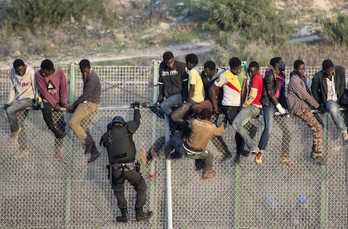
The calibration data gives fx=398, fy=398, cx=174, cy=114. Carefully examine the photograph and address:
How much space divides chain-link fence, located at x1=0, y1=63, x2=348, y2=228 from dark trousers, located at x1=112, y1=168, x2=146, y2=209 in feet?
1.09

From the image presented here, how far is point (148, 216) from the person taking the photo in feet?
25.6

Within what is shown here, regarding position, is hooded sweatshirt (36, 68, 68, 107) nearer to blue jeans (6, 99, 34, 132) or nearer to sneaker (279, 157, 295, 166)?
blue jeans (6, 99, 34, 132)

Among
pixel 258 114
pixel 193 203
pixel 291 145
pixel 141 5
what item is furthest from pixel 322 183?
pixel 141 5

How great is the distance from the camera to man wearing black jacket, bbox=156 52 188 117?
308 inches

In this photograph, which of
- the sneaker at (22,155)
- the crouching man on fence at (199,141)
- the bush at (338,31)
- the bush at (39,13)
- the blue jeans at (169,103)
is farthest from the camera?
the bush at (39,13)

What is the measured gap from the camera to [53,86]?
26.4 feet

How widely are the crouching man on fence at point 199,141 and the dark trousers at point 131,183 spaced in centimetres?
68

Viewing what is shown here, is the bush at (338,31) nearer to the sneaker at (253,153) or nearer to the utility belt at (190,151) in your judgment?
the sneaker at (253,153)

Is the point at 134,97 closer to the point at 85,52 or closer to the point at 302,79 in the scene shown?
the point at 302,79

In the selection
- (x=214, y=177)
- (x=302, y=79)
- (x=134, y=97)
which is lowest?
(x=214, y=177)

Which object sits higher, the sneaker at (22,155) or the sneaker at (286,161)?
the sneaker at (286,161)

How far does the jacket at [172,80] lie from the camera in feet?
25.8

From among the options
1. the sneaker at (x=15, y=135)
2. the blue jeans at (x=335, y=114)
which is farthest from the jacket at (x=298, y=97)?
the sneaker at (x=15, y=135)

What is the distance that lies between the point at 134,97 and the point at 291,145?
341 centimetres
